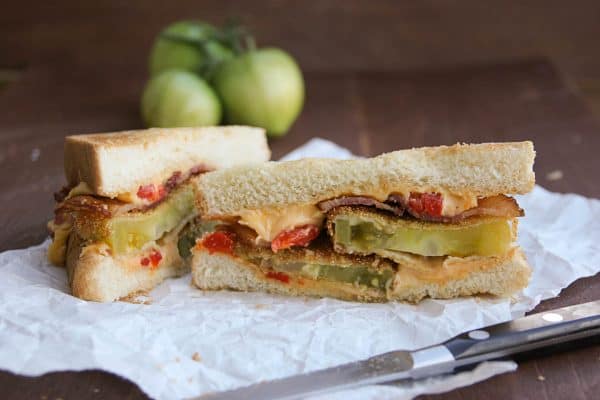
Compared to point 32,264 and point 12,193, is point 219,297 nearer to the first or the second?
point 32,264

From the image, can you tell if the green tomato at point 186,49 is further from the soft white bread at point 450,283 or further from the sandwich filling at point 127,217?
the soft white bread at point 450,283

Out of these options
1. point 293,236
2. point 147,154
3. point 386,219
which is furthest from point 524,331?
point 147,154

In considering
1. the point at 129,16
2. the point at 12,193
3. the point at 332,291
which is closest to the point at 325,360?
the point at 332,291

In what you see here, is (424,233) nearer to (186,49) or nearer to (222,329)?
(222,329)

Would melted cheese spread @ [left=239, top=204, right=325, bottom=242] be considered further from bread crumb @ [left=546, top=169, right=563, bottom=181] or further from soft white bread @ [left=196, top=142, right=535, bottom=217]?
bread crumb @ [left=546, top=169, right=563, bottom=181]

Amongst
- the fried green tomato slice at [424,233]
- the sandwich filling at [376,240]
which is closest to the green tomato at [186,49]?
the sandwich filling at [376,240]

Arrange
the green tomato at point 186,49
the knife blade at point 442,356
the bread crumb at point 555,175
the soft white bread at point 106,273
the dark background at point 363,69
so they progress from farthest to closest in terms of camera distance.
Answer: the green tomato at point 186,49 < the dark background at point 363,69 < the bread crumb at point 555,175 < the soft white bread at point 106,273 < the knife blade at point 442,356

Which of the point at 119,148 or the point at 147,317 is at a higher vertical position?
the point at 119,148
